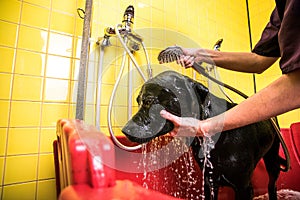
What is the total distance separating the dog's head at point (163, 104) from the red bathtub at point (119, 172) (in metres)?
0.16

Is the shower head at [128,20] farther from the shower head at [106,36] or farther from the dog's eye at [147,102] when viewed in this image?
the dog's eye at [147,102]

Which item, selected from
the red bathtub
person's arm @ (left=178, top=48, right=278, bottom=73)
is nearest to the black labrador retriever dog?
the red bathtub

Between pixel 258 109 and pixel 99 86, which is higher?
pixel 99 86

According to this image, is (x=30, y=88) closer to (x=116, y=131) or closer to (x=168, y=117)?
(x=116, y=131)

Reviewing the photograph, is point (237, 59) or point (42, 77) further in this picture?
point (237, 59)

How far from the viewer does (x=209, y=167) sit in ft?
2.32

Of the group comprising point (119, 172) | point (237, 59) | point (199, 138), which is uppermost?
point (237, 59)

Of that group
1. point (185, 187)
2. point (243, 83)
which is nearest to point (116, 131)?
point (185, 187)

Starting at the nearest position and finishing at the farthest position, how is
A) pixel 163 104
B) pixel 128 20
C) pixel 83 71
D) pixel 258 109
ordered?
pixel 258 109
pixel 163 104
pixel 83 71
pixel 128 20

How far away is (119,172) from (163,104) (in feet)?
1.19

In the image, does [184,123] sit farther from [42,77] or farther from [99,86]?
[42,77]

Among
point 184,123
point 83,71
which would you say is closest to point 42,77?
point 83,71

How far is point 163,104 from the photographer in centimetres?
62

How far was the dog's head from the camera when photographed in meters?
0.59
